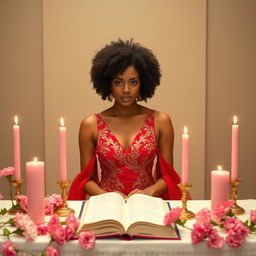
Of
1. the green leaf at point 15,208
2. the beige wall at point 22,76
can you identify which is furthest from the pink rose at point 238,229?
the beige wall at point 22,76

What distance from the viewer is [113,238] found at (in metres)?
1.18

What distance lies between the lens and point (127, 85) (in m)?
2.05

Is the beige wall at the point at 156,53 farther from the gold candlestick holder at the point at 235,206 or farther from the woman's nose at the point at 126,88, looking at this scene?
the gold candlestick holder at the point at 235,206

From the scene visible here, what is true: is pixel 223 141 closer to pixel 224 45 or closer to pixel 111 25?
pixel 224 45

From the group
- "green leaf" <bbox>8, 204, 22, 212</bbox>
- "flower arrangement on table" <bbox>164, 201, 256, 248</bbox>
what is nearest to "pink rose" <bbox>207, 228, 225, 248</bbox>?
"flower arrangement on table" <bbox>164, 201, 256, 248</bbox>

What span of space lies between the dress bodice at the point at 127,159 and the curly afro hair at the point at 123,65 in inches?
9.4

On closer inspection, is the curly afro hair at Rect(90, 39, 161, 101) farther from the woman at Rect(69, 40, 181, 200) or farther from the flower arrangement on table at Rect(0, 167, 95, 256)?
the flower arrangement on table at Rect(0, 167, 95, 256)

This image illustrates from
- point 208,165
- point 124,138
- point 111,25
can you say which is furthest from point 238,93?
point 124,138

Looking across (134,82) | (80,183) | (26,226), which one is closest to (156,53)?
(134,82)

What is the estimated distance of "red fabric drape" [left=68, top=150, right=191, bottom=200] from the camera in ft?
6.45

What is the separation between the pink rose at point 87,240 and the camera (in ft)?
3.68

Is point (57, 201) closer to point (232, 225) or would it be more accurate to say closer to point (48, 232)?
point (48, 232)

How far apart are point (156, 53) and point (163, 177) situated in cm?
120

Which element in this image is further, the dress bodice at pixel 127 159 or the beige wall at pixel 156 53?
the beige wall at pixel 156 53
